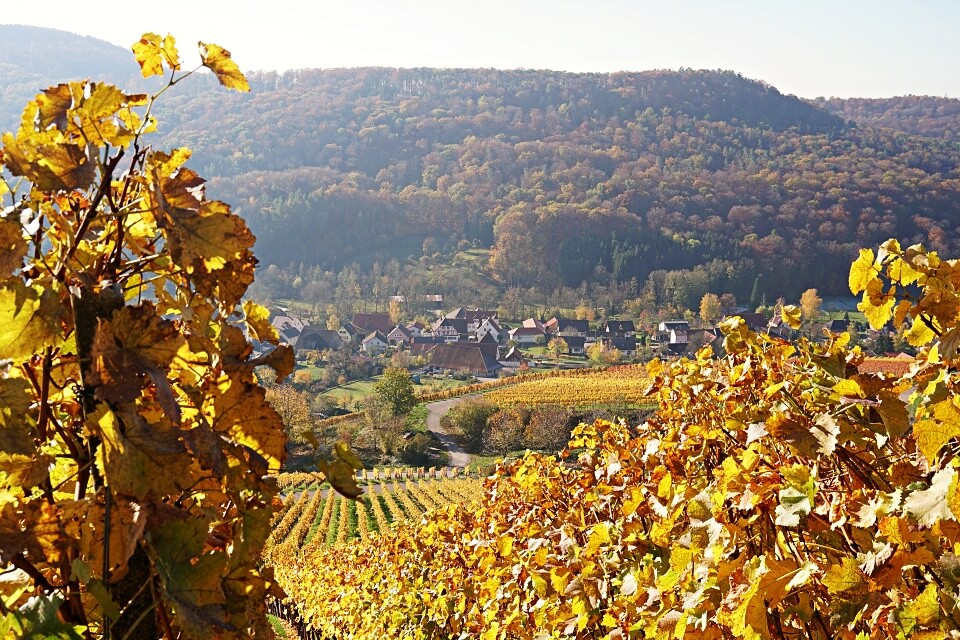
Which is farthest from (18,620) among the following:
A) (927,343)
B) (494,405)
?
(494,405)

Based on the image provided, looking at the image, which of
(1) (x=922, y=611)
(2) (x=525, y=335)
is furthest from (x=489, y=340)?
(1) (x=922, y=611)

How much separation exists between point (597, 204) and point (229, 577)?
94.8 m

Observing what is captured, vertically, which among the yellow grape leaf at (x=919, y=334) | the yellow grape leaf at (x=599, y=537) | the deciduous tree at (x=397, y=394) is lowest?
the deciduous tree at (x=397, y=394)

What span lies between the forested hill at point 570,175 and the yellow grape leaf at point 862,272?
244ft

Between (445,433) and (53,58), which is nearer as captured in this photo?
(445,433)

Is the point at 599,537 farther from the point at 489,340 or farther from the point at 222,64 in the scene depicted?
the point at 489,340

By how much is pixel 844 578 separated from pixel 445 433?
138 ft

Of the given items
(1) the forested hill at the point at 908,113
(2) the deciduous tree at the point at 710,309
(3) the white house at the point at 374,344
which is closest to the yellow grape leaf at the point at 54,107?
(3) the white house at the point at 374,344

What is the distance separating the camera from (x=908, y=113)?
129m

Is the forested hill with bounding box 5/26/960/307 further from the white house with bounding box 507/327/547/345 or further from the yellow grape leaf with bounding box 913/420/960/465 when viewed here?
the yellow grape leaf with bounding box 913/420/960/465

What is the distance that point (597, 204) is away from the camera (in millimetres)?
93188

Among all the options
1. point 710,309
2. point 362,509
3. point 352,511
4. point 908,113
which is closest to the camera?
point 362,509

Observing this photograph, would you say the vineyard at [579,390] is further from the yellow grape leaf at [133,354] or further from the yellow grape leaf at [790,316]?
the yellow grape leaf at [133,354]

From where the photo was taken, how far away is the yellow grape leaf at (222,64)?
96 cm
